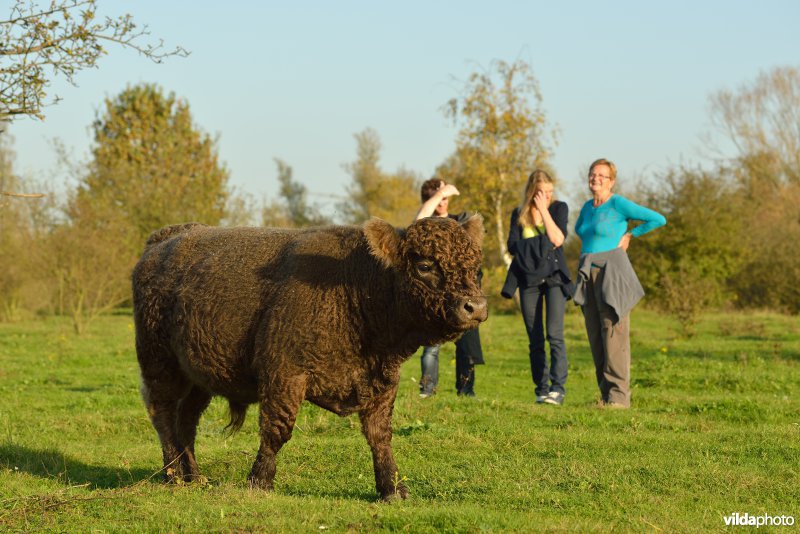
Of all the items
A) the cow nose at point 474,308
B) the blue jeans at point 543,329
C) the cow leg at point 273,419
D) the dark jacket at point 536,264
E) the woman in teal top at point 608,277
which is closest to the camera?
the cow nose at point 474,308

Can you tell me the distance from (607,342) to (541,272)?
1.24 m

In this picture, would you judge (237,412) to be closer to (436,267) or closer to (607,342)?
(436,267)

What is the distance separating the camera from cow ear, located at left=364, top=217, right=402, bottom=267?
24.1 ft

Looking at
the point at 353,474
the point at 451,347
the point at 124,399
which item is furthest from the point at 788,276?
the point at 353,474

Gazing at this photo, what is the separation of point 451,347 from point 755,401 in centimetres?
954

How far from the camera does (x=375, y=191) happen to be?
6488 centimetres

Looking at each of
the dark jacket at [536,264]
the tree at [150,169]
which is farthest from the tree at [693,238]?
the dark jacket at [536,264]

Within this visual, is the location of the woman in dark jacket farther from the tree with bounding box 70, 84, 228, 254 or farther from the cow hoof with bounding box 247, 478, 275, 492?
the tree with bounding box 70, 84, 228, 254

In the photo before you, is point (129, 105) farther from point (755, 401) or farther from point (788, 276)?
point (755, 401)

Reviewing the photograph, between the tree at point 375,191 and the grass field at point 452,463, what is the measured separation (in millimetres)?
42455

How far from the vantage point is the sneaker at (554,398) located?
41.1ft

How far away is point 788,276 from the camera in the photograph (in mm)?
35750

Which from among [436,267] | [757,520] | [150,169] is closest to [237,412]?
[436,267]

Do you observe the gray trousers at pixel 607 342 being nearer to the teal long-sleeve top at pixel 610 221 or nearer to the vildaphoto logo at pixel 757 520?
the teal long-sleeve top at pixel 610 221
